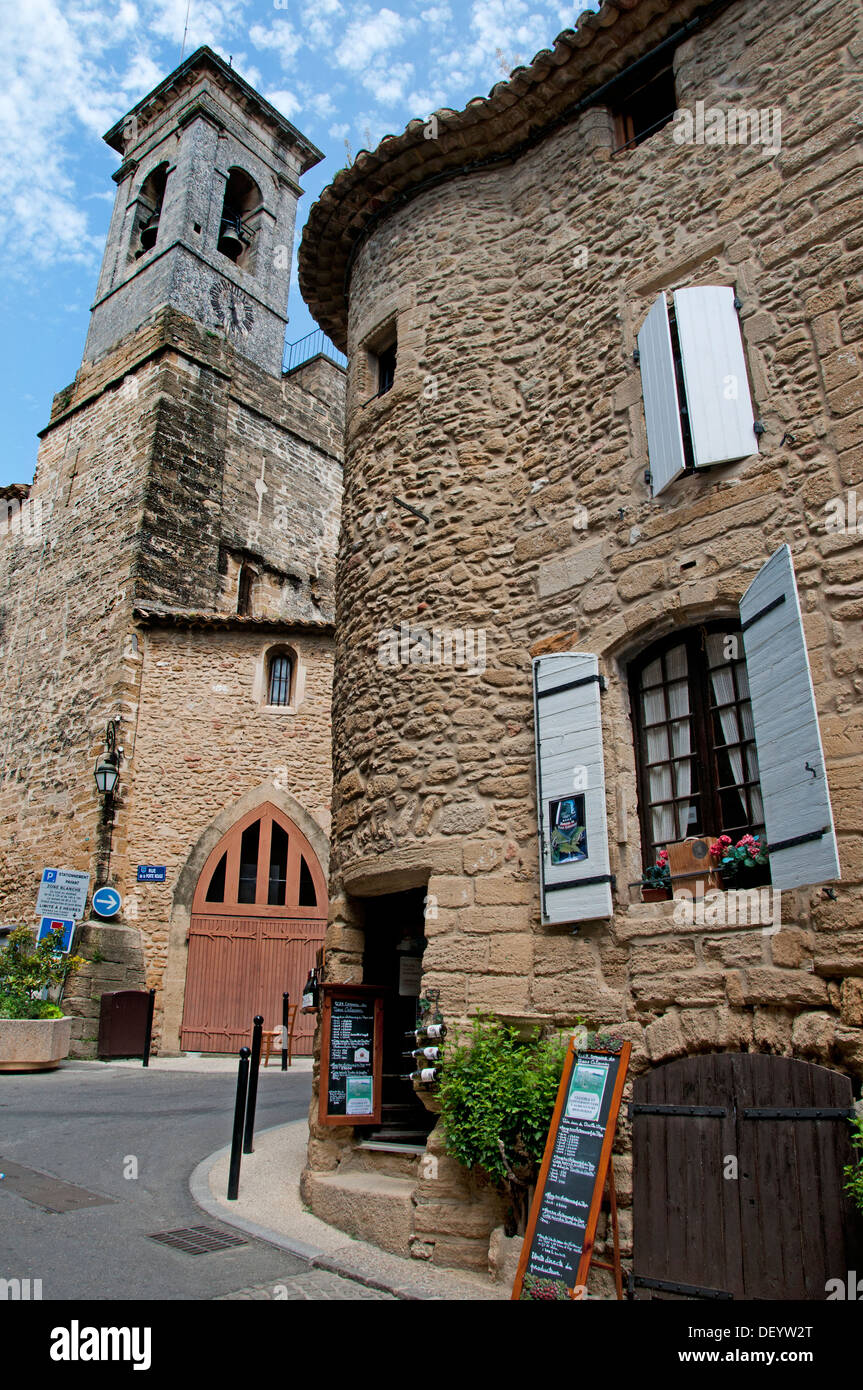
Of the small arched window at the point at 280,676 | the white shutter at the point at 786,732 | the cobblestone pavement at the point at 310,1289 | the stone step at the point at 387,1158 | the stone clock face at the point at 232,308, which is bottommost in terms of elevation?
the cobblestone pavement at the point at 310,1289

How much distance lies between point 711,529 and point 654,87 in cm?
421

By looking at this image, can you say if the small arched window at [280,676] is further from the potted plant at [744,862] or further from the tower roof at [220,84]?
the tower roof at [220,84]

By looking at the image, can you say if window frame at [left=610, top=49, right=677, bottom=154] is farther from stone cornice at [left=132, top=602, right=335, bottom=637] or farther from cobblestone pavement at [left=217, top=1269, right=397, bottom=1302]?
stone cornice at [left=132, top=602, right=335, bottom=637]

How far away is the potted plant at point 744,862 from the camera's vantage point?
4.80m

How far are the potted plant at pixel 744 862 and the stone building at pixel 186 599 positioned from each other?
1014 cm

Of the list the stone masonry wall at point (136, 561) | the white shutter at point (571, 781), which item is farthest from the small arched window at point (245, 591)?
the white shutter at point (571, 781)

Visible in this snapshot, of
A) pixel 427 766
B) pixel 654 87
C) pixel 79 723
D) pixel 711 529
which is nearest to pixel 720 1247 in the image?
pixel 427 766

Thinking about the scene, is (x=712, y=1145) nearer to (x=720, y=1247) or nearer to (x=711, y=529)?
(x=720, y=1247)

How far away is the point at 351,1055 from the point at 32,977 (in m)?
7.77

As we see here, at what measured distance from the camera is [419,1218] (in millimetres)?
5293

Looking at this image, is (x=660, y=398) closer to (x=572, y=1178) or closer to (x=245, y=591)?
(x=572, y=1178)

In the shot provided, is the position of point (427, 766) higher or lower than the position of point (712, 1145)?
higher

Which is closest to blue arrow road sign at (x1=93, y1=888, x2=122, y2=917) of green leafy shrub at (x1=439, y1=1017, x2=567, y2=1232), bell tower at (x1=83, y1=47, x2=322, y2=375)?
green leafy shrub at (x1=439, y1=1017, x2=567, y2=1232)

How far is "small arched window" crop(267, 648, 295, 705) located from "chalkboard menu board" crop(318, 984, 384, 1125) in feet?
28.0
